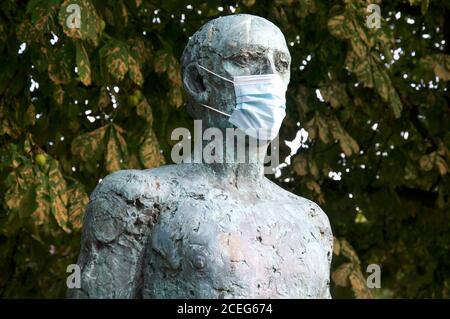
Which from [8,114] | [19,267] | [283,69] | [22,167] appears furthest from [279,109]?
[19,267]

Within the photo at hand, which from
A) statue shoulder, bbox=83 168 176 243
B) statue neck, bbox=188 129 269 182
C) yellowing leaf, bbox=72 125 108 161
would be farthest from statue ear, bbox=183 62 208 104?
yellowing leaf, bbox=72 125 108 161

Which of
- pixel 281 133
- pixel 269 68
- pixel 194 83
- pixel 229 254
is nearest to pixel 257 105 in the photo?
pixel 269 68

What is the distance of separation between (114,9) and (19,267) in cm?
293

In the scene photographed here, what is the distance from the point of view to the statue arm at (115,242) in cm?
548

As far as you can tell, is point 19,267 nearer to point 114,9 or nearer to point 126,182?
point 114,9

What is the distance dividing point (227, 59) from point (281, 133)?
16.1ft

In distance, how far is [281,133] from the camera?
1064 centimetres

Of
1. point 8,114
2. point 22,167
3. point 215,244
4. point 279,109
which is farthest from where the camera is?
point 8,114

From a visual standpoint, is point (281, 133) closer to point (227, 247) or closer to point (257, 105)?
point (257, 105)

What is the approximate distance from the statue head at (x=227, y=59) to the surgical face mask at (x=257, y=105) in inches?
1.1

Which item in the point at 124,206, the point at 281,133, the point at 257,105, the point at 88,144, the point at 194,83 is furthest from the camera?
the point at 281,133

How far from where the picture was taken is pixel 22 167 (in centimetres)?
930

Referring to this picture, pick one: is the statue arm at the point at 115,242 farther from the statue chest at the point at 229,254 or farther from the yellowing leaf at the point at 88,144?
the yellowing leaf at the point at 88,144
